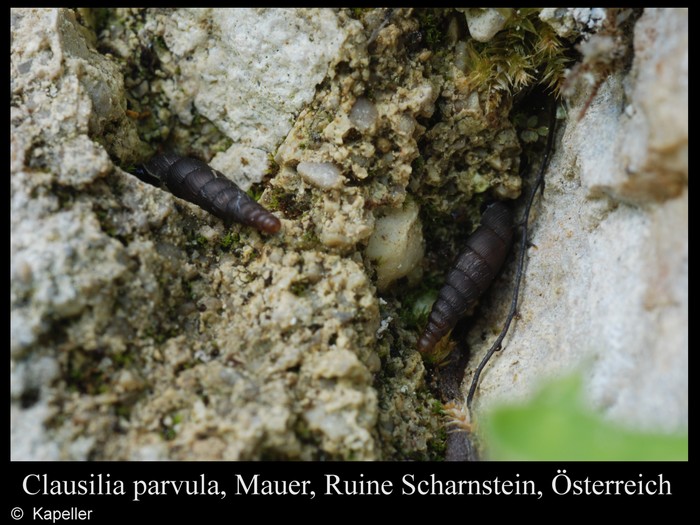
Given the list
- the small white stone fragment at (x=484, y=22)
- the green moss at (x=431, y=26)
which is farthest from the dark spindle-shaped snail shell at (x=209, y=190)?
the small white stone fragment at (x=484, y=22)

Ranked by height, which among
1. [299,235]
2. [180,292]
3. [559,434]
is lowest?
[559,434]

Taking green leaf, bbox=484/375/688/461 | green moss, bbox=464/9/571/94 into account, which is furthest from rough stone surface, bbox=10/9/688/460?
green leaf, bbox=484/375/688/461

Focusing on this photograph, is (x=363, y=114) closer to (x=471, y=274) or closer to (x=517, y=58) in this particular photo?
(x=517, y=58)

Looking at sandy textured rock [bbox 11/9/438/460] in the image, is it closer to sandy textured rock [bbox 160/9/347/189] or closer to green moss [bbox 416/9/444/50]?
sandy textured rock [bbox 160/9/347/189]

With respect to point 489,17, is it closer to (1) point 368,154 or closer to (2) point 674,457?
(1) point 368,154

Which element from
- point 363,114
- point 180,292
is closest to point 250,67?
point 363,114
